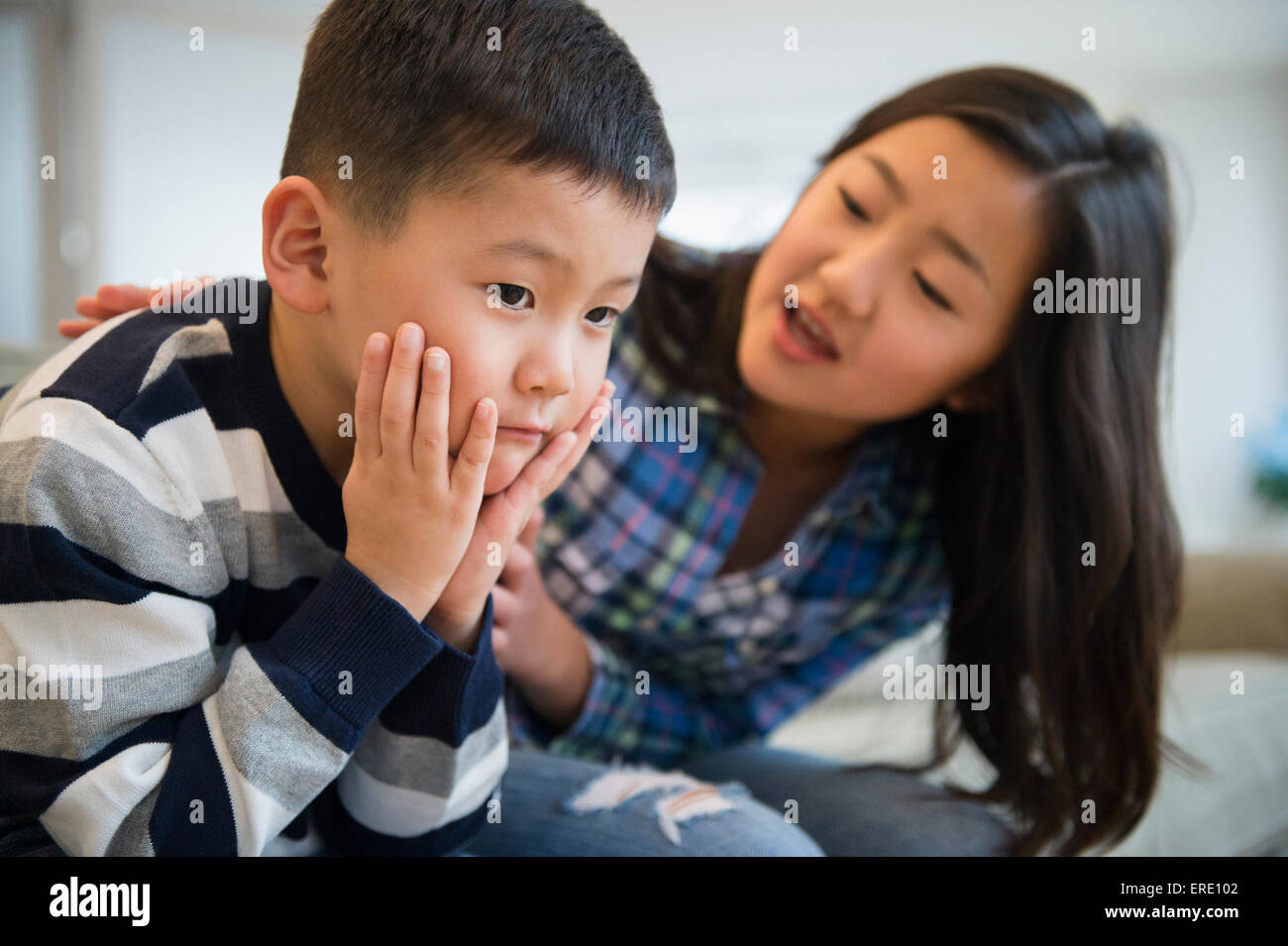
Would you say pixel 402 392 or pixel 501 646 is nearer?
pixel 402 392

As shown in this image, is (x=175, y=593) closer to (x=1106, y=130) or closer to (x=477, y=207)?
(x=477, y=207)

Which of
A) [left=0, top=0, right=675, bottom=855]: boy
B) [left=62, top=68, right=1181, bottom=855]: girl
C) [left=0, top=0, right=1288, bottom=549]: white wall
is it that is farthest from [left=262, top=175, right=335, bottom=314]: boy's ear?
[left=0, top=0, right=1288, bottom=549]: white wall

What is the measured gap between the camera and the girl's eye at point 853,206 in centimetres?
97

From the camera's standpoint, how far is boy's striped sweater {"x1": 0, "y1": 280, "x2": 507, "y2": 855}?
568 millimetres

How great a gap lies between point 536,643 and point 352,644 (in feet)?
1.39

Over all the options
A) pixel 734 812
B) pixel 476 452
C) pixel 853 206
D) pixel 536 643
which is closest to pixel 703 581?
pixel 536 643

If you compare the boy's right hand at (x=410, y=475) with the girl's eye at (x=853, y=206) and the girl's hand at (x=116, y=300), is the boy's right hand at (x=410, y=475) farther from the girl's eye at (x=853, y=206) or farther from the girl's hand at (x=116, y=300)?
the girl's eye at (x=853, y=206)

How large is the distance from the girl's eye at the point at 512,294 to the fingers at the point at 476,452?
57mm

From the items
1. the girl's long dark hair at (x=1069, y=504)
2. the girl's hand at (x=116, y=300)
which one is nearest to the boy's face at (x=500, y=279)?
the girl's hand at (x=116, y=300)

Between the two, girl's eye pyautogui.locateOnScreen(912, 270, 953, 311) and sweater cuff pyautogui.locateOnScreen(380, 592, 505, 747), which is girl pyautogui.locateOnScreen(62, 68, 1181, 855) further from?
sweater cuff pyautogui.locateOnScreen(380, 592, 505, 747)

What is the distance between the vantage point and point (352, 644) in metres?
0.59

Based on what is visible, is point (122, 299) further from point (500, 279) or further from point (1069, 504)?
point (1069, 504)

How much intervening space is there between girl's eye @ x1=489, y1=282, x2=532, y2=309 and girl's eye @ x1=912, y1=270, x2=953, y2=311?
51 centimetres
